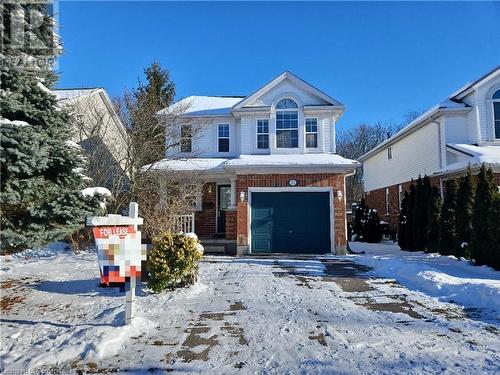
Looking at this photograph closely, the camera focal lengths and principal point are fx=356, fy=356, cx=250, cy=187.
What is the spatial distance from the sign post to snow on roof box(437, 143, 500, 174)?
41.4 ft

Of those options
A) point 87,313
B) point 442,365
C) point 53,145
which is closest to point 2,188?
point 53,145

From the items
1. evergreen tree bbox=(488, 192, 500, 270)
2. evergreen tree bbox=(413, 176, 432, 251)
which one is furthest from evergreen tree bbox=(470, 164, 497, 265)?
evergreen tree bbox=(413, 176, 432, 251)

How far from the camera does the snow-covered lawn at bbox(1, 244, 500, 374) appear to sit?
378 centimetres

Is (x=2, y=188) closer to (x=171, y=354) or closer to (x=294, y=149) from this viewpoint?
(x=171, y=354)

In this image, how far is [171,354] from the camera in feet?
13.2

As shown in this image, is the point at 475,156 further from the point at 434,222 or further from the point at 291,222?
the point at 291,222

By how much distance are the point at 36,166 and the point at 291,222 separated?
8.99m

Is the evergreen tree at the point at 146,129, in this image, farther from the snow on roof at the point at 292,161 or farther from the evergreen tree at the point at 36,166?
the evergreen tree at the point at 36,166

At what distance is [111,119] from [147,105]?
3179mm

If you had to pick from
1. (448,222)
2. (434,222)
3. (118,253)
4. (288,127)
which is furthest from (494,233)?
(118,253)

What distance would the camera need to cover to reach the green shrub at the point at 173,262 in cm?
653

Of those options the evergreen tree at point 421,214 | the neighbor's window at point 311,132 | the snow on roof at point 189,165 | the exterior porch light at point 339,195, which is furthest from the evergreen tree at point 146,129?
the evergreen tree at point 421,214

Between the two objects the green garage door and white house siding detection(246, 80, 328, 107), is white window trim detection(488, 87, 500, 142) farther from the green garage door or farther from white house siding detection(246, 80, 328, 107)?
the green garage door

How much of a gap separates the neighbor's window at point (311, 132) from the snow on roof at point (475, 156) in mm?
5470
